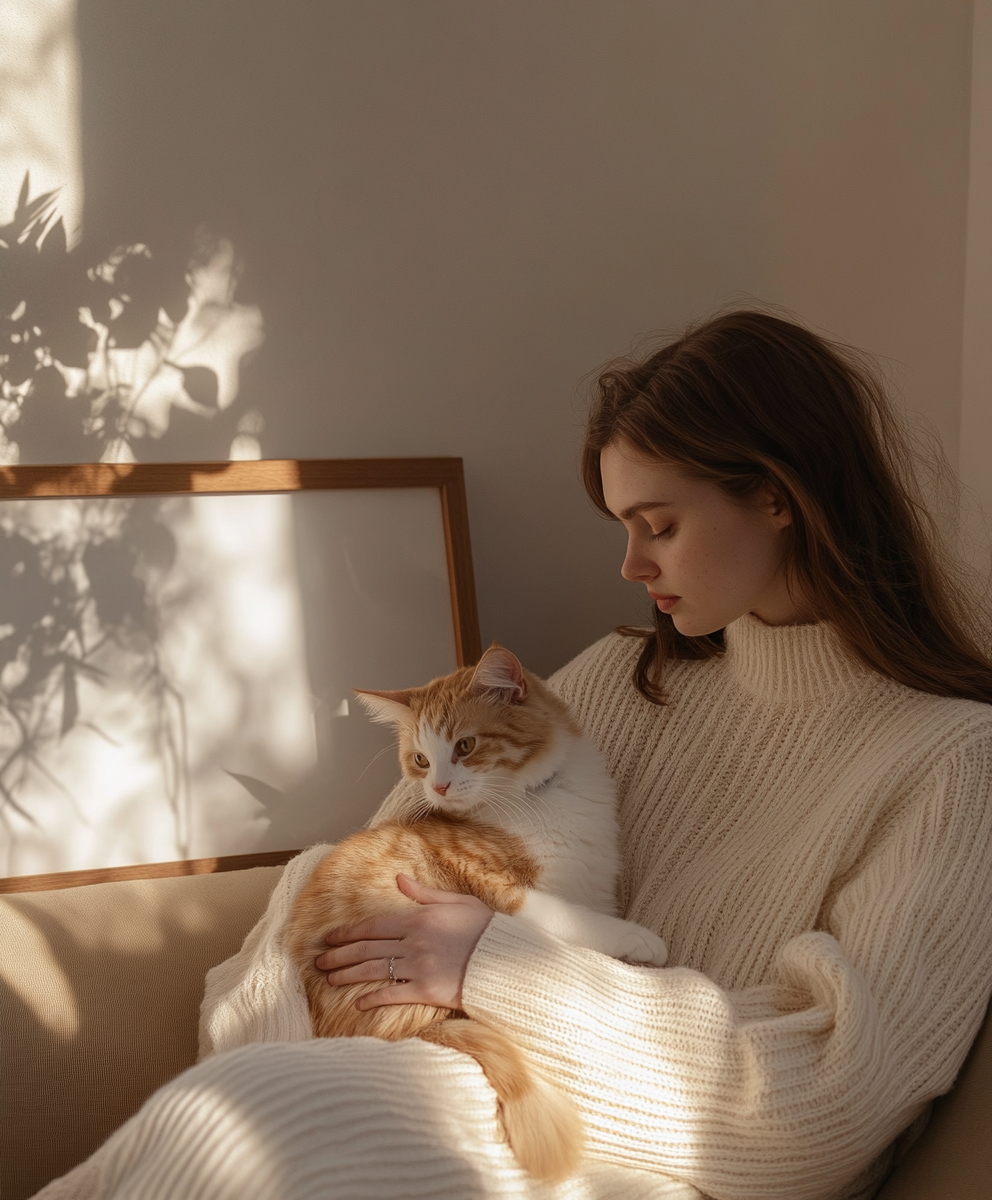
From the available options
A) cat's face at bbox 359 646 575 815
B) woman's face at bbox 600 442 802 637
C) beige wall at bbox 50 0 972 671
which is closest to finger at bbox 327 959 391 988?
cat's face at bbox 359 646 575 815

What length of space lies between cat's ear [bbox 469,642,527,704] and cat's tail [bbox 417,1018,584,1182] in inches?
17.7

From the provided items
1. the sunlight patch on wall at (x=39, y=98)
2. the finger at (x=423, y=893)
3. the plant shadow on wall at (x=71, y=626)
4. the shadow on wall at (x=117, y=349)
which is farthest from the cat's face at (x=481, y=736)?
the sunlight patch on wall at (x=39, y=98)

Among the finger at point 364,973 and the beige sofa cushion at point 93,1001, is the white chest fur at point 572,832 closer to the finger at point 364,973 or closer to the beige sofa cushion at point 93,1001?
the finger at point 364,973

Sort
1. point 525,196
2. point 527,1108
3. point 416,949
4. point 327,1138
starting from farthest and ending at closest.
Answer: point 525,196
point 416,949
point 527,1108
point 327,1138

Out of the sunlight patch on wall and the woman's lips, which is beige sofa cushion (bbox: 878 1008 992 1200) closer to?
the woman's lips

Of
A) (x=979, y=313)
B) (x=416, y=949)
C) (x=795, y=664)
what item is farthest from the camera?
(x=979, y=313)

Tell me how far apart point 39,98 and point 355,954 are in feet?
4.98

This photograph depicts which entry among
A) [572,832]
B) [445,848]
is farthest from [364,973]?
[572,832]

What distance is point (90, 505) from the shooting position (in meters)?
1.63

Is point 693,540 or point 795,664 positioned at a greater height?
point 693,540

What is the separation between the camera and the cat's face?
1.27m

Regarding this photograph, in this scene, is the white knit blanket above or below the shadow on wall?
below

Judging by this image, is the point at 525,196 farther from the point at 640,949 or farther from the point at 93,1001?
the point at 93,1001

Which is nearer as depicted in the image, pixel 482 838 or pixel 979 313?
pixel 482 838
